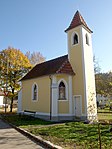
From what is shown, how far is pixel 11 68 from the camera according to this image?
3097cm

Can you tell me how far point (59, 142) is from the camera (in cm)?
909

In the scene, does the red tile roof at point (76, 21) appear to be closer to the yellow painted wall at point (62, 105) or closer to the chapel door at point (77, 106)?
the yellow painted wall at point (62, 105)

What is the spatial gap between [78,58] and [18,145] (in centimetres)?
1424

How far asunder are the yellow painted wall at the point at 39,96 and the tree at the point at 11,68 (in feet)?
15.7

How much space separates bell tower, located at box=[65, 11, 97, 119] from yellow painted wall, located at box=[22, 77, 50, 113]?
3.31 meters

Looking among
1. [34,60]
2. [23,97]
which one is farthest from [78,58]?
[34,60]

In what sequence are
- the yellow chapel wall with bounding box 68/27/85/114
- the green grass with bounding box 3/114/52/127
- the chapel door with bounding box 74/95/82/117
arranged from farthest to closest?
the yellow chapel wall with bounding box 68/27/85/114, the chapel door with bounding box 74/95/82/117, the green grass with bounding box 3/114/52/127

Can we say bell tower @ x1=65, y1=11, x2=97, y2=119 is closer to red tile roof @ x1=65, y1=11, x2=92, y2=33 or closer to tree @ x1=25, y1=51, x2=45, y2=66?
red tile roof @ x1=65, y1=11, x2=92, y2=33

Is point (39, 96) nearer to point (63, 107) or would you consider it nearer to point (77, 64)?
point (63, 107)

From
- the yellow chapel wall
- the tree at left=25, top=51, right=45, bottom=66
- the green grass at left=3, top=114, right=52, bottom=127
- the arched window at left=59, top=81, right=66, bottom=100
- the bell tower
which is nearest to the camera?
the green grass at left=3, top=114, right=52, bottom=127

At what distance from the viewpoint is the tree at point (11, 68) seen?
30.5 meters

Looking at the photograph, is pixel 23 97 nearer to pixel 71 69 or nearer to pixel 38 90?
pixel 38 90

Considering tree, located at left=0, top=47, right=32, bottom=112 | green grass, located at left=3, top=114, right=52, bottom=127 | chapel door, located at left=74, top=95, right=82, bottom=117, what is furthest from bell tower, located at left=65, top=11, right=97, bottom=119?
tree, located at left=0, top=47, right=32, bottom=112

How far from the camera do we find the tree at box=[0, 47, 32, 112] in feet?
100
